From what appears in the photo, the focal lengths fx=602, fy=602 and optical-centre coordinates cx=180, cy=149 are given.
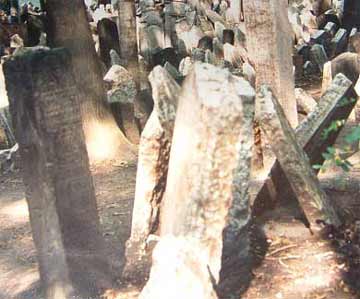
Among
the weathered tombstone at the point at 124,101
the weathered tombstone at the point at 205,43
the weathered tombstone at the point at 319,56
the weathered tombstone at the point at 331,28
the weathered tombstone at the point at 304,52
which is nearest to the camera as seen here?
the weathered tombstone at the point at 124,101

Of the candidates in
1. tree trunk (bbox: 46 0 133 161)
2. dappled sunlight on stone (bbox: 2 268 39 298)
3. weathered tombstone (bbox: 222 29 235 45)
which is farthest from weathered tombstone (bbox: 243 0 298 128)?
weathered tombstone (bbox: 222 29 235 45)

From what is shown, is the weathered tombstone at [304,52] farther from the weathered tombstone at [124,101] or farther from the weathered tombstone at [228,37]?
the weathered tombstone at [124,101]

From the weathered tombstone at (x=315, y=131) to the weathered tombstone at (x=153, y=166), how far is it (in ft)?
3.47

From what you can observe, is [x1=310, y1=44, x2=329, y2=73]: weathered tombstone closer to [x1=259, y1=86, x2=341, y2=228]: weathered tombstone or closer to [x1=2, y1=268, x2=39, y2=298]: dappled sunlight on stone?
[x1=259, y1=86, x2=341, y2=228]: weathered tombstone

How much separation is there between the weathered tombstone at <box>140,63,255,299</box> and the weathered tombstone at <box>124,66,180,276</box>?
724 mm

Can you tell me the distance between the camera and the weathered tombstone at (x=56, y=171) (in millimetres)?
3713

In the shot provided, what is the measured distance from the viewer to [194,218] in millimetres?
3033

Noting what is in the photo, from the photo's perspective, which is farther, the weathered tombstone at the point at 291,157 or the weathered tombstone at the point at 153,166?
the weathered tombstone at the point at 291,157

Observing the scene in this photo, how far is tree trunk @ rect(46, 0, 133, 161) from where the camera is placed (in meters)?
6.93

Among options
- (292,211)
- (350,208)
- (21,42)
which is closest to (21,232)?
(292,211)

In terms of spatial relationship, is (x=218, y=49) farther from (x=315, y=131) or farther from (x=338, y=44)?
(x=315, y=131)

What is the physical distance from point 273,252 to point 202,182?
1.52 metres

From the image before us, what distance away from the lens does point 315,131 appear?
15.8ft

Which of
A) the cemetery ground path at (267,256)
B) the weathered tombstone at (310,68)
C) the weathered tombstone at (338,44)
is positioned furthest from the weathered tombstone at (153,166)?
the weathered tombstone at (338,44)
